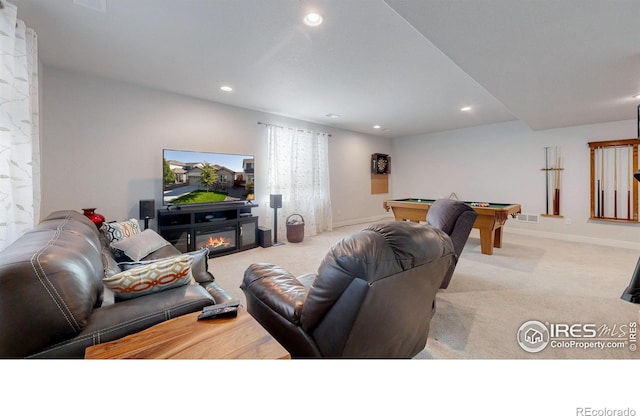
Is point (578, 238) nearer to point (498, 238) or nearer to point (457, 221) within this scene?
point (498, 238)

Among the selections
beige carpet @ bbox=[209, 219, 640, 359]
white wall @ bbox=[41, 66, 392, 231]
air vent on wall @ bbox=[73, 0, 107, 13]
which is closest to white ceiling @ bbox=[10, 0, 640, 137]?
air vent on wall @ bbox=[73, 0, 107, 13]

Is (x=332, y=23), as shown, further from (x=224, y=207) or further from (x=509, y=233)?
(x=509, y=233)

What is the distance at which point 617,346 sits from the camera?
1.74 meters

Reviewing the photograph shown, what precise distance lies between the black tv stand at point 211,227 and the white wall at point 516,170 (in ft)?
16.4

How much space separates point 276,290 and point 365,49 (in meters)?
2.37

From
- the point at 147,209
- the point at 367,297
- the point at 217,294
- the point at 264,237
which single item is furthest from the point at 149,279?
the point at 264,237

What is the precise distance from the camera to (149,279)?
44.6 inches

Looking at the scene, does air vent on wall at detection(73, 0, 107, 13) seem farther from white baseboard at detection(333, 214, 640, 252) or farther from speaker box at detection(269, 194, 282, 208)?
white baseboard at detection(333, 214, 640, 252)

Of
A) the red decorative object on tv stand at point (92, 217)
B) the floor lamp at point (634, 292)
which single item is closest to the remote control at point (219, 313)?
the red decorative object on tv stand at point (92, 217)

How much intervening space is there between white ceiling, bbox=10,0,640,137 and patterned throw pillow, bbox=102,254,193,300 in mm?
1785

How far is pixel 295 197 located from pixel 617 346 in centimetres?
444

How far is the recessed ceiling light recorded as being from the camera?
1.97 metres

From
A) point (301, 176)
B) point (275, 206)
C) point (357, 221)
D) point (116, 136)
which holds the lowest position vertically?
point (357, 221)
